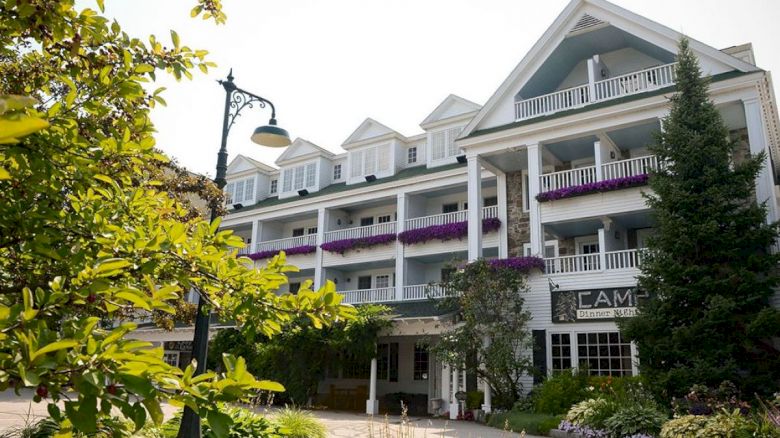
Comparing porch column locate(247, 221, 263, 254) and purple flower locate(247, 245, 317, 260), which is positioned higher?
porch column locate(247, 221, 263, 254)

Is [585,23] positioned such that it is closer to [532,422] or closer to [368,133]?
[368,133]

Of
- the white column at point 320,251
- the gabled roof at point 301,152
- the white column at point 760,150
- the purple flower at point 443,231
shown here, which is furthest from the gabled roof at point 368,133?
the white column at point 760,150

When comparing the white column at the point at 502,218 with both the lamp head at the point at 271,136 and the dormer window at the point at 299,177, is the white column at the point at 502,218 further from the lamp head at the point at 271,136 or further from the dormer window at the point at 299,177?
the lamp head at the point at 271,136

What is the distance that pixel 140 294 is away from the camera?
2.04m

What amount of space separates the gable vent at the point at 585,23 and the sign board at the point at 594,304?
8.89m

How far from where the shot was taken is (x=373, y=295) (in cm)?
2442

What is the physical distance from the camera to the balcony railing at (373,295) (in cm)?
2394

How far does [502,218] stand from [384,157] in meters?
8.76

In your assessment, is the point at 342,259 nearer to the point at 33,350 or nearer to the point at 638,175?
the point at 638,175

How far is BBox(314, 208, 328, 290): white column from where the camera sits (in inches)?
1067

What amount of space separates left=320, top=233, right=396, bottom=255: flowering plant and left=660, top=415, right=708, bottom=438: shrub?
15.6 meters

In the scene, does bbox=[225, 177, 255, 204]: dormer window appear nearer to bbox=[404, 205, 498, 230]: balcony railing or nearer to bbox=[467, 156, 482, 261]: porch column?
bbox=[404, 205, 498, 230]: balcony railing

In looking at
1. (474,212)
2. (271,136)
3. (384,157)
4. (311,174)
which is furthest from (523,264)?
(311,174)

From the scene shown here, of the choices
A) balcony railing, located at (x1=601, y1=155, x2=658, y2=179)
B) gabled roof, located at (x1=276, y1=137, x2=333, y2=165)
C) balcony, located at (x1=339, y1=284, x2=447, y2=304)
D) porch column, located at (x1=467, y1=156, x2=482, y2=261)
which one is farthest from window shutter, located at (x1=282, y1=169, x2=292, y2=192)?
balcony railing, located at (x1=601, y1=155, x2=658, y2=179)
